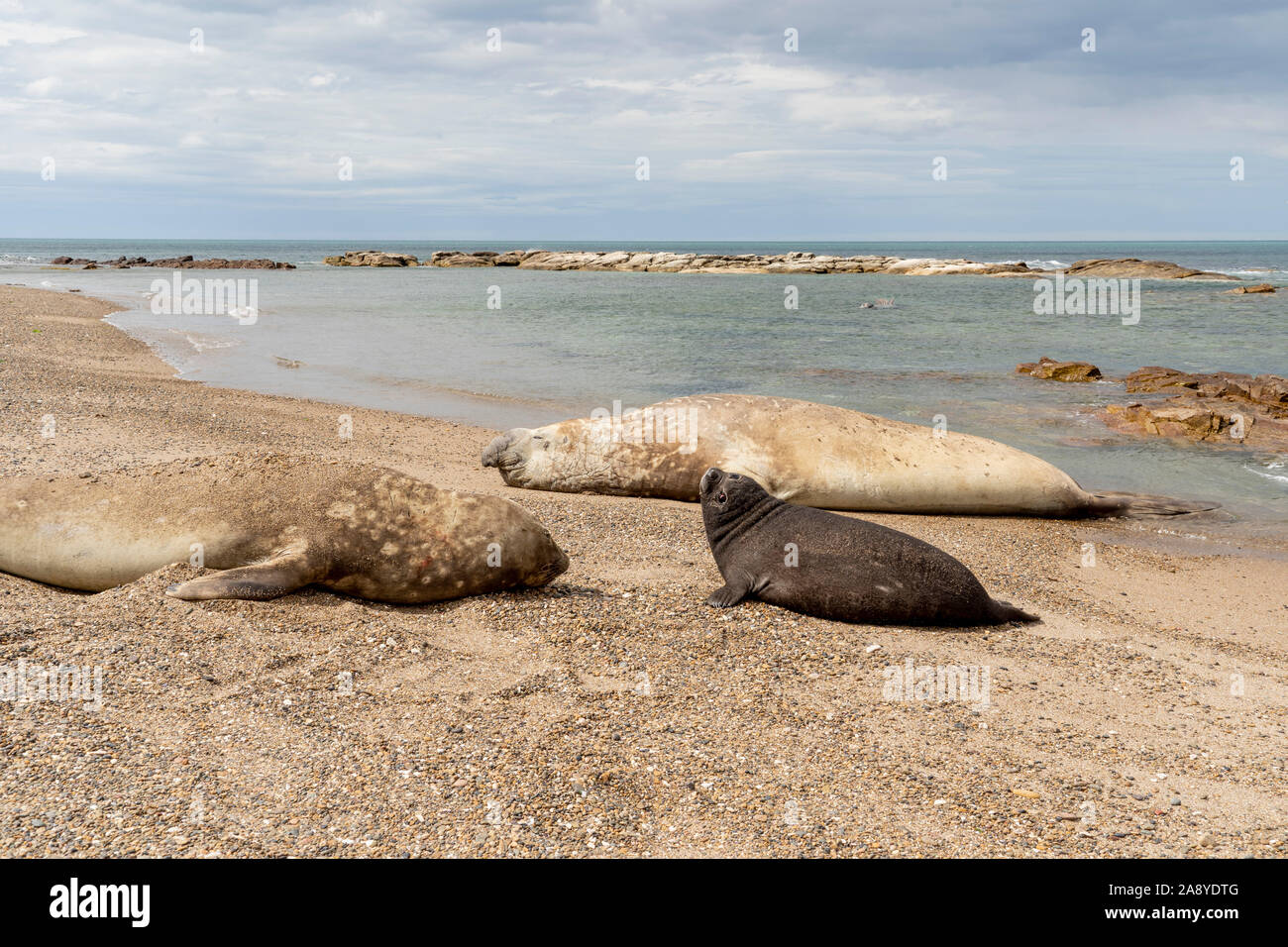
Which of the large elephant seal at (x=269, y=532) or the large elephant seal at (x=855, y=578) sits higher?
the large elephant seal at (x=269, y=532)

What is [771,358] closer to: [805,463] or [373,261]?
[805,463]

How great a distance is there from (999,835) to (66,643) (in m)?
4.06

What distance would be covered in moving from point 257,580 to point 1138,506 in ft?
26.2

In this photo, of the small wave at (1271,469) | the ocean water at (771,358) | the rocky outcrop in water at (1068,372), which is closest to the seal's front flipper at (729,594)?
the ocean water at (771,358)

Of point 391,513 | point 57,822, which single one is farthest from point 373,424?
point 57,822

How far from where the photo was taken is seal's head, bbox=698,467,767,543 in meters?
6.49

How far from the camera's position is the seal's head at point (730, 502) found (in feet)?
21.3

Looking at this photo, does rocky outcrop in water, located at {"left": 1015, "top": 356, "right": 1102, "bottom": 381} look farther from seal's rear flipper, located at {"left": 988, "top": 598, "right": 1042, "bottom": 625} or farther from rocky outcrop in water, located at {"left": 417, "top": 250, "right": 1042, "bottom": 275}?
rocky outcrop in water, located at {"left": 417, "top": 250, "right": 1042, "bottom": 275}

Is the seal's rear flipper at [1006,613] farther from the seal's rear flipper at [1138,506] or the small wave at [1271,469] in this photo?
the small wave at [1271,469]

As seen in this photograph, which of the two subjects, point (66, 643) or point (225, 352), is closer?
point (66, 643)

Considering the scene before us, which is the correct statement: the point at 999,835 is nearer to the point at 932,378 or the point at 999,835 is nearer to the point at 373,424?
the point at 373,424

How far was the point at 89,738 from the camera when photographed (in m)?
3.50

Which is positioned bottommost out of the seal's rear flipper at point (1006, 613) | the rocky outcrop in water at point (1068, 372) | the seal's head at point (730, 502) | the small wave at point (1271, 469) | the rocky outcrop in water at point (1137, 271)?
the seal's rear flipper at point (1006, 613)

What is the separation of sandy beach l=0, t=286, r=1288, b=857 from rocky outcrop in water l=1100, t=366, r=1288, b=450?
6327 mm
